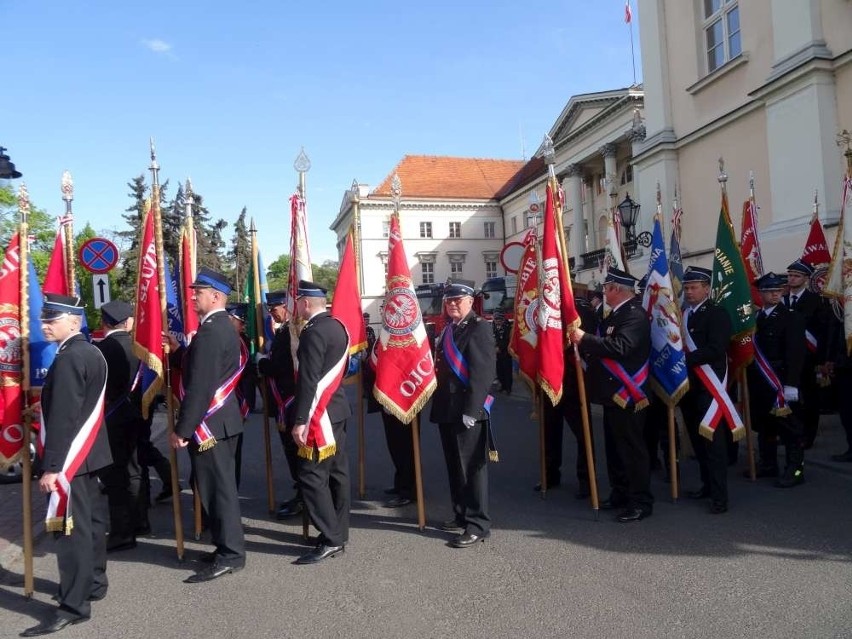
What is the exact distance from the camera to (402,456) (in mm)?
6566

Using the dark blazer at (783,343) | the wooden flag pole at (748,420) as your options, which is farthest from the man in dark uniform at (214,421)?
the dark blazer at (783,343)

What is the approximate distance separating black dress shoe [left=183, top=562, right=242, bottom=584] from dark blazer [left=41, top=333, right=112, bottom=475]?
103cm

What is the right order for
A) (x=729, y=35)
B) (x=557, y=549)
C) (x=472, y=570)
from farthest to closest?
(x=729, y=35), (x=557, y=549), (x=472, y=570)

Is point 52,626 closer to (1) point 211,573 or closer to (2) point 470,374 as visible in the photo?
(1) point 211,573

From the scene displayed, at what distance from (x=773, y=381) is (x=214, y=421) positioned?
203 inches

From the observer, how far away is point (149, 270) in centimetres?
518

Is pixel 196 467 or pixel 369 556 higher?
pixel 196 467

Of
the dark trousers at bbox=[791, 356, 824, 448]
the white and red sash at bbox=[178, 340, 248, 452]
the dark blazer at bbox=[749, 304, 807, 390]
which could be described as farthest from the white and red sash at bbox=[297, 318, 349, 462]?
the dark trousers at bbox=[791, 356, 824, 448]

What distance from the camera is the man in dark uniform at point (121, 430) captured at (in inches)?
206

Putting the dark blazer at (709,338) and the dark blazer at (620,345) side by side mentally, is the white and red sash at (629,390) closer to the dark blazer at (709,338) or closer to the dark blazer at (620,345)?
the dark blazer at (620,345)

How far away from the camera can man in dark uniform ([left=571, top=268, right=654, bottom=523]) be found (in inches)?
217

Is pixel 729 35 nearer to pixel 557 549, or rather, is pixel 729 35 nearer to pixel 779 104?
pixel 779 104

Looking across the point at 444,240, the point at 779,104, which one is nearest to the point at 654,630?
the point at 779,104

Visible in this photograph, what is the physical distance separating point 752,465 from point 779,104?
32.1 ft
